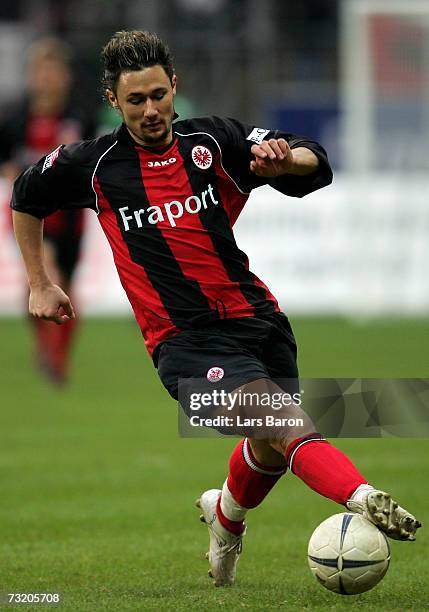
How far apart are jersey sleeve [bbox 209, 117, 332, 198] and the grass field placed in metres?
1.53

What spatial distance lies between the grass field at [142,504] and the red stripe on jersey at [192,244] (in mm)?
1110

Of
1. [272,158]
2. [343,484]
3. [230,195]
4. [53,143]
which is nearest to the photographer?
[343,484]

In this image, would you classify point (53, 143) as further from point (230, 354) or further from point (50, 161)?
point (230, 354)

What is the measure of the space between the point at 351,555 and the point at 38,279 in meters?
1.66

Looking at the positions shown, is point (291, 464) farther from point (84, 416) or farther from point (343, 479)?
point (84, 416)

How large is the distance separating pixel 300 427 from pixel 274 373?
1.56ft

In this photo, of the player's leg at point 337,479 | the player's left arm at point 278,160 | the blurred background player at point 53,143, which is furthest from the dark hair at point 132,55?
the blurred background player at point 53,143

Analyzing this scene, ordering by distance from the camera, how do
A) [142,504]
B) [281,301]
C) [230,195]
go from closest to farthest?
[230,195], [142,504], [281,301]

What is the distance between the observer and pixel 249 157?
509 centimetres

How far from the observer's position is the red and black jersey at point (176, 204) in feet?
16.5

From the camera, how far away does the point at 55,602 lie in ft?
15.6

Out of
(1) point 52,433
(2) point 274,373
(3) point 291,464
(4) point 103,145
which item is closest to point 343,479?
(3) point 291,464

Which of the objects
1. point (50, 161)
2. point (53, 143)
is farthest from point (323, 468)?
point (53, 143)

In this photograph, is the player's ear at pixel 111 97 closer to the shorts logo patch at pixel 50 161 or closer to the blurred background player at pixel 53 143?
the shorts logo patch at pixel 50 161
